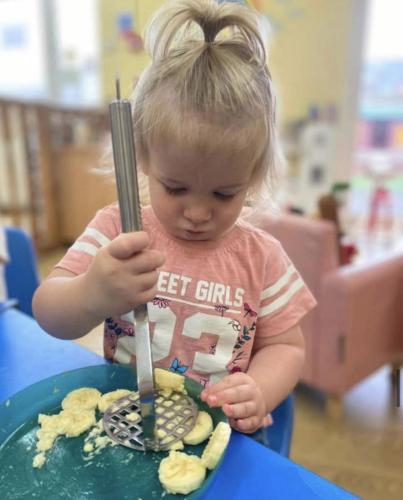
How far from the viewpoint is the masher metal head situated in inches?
13.4

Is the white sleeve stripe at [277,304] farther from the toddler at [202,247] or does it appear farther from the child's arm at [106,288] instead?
the child's arm at [106,288]

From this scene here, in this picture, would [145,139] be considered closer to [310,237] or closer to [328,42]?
[310,237]

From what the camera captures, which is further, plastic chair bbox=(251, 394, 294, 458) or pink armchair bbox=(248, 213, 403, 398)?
pink armchair bbox=(248, 213, 403, 398)

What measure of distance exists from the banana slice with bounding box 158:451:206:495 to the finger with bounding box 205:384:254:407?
4cm

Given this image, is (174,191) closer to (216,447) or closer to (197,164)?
(197,164)

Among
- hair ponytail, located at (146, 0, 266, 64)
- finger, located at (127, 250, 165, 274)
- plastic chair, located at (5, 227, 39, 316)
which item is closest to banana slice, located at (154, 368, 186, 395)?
finger, located at (127, 250, 165, 274)

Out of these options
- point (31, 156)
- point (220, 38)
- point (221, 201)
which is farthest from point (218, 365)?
point (31, 156)

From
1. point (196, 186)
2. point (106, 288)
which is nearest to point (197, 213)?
point (196, 186)

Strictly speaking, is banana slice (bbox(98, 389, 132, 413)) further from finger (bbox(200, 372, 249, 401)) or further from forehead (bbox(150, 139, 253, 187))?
forehead (bbox(150, 139, 253, 187))

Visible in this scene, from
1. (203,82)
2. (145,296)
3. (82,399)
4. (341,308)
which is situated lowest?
(341,308)

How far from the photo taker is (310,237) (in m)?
1.01

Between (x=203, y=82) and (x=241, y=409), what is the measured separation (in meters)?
0.26

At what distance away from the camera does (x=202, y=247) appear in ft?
1.65

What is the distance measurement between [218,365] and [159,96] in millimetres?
264
